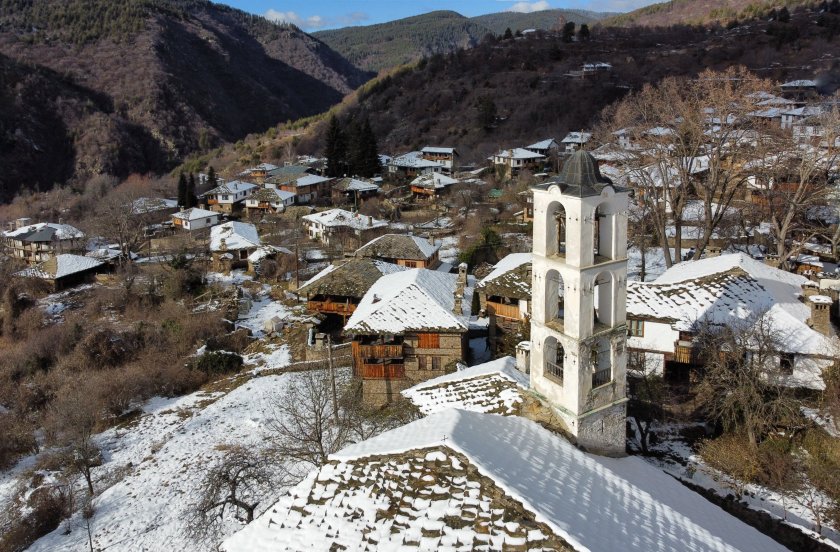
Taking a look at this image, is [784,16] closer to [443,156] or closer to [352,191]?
[443,156]

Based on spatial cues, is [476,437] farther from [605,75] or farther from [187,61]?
[187,61]

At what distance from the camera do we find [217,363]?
29234mm

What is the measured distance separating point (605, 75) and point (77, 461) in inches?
3720

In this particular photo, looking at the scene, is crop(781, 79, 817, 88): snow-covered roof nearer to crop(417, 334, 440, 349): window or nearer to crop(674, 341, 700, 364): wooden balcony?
crop(674, 341, 700, 364): wooden balcony

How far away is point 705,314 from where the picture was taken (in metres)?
21.4

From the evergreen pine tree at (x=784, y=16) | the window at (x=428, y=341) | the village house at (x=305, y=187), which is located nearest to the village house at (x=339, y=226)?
the village house at (x=305, y=187)

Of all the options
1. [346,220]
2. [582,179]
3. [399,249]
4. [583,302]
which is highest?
[582,179]

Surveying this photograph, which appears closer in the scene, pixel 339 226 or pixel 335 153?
pixel 339 226

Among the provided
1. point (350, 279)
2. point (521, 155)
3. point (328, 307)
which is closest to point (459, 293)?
point (350, 279)

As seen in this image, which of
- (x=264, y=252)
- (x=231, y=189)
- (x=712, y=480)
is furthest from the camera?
(x=231, y=189)

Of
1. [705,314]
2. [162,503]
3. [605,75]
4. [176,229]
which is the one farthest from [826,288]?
[605,75]

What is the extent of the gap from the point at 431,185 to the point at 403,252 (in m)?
25.6

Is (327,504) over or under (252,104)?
under

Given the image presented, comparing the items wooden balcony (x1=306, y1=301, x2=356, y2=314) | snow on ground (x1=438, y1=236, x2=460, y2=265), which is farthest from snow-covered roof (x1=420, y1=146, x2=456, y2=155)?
wooden balcony (x1=306, y1=301, x2=356, y2=314)
